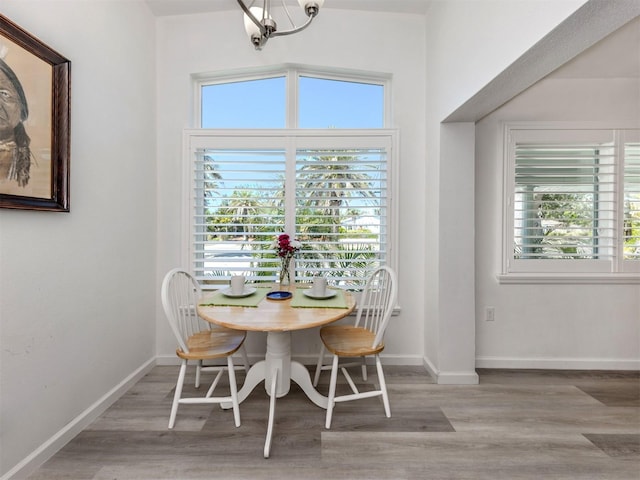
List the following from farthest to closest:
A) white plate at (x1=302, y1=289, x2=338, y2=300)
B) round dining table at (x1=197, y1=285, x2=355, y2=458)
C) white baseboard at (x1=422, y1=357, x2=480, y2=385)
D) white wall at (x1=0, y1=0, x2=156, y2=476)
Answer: white baseboard at (x1=422, y1=357, x2=480, y2=385) → white plate at (x1=302, y1=289, x2=338, y2=300) → round dining table at (x1=197, y1=285, x2=355, y2=458) → white wall at (x1=0, y1=0, x2=156, y2=476)

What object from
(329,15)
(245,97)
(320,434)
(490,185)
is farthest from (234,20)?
(320,434)

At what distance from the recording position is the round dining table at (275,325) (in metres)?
1.49

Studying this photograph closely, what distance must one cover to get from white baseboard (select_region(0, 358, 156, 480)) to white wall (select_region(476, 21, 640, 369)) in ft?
9.20

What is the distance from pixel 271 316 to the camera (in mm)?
1604

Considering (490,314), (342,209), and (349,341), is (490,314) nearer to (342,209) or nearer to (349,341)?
(349,341)

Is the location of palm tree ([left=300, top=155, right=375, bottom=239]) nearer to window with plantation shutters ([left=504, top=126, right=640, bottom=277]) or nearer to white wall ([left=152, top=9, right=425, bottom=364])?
white wall ([left=152, top=9, right=425, bottom=364])

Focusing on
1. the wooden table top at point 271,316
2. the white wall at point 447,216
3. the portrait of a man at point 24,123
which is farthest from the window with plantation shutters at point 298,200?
the portrait of a man at point 24,123

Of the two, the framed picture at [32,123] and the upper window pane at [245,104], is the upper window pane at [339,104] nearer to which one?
the upper window pane at [245,104]

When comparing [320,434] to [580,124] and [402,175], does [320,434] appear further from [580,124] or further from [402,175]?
[580,124]

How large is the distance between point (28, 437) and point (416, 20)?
375 cm

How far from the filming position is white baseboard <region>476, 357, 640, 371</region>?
2.42 metres

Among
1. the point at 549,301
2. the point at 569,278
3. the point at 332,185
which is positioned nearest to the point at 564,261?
the point at 569,278

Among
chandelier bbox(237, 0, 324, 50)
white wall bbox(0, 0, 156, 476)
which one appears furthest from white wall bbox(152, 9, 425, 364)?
chandelier bbox(237, 0, 324, 50)

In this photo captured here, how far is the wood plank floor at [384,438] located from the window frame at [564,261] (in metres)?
0.84
